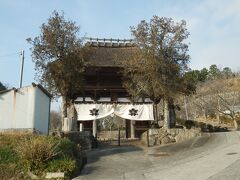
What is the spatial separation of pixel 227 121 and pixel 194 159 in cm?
3160

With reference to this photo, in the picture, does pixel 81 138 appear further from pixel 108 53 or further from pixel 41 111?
pixel 108 53

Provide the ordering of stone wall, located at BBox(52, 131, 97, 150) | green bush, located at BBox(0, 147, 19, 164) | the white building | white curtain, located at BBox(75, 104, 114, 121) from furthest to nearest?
white curtain, located at BBox(75, 104, 114, 121) → stone wall, located at BBox(52, 131, 97, 150) → the white building → green bush, located at BBox(0, 147, 19, 164)

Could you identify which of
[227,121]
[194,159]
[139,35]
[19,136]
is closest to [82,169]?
[19,136]

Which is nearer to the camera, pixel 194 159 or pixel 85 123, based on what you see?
pixel 194 159

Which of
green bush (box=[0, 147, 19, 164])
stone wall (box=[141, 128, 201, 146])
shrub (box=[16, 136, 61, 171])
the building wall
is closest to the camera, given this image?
shrub (box=[16, 136, 61, 171])

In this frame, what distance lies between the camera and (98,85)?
→ 27422 millimetres

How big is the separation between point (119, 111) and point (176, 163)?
1245 centimetres

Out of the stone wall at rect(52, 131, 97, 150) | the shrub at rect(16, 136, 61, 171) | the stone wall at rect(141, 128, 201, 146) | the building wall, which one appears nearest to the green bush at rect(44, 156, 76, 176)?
the shrub at rect(16, 136, 61, 171)

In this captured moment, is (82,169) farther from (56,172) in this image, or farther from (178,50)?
(178,50)

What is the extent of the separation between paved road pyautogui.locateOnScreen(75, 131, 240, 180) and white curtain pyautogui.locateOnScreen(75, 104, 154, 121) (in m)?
6.59

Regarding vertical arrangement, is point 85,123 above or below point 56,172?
above

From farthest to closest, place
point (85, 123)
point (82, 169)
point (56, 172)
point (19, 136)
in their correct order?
point (85, 123)
point (19, 136)
point (82, 169)
point (56, 172)

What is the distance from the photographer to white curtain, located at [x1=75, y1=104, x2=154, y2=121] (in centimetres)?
2631

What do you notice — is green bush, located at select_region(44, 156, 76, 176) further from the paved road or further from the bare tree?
the bare tree
